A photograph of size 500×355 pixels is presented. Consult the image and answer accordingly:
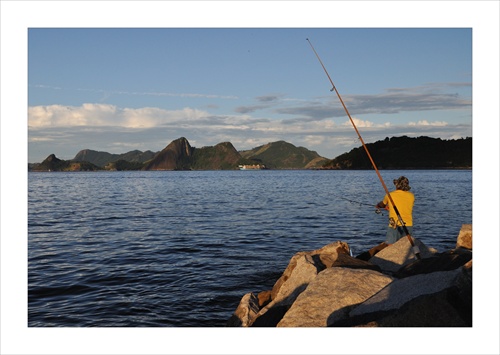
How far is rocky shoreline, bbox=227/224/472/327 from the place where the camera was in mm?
5484

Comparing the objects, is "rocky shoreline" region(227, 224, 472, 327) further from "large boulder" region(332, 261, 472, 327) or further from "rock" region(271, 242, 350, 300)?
"rock" region(271, 242, 350, 300)

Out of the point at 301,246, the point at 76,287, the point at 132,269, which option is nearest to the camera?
the point at 76,287

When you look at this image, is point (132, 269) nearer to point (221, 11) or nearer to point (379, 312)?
point (221, 11)

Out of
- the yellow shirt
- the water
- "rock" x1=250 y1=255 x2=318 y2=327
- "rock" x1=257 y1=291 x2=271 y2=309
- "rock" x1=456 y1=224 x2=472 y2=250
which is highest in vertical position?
the yellow shirt

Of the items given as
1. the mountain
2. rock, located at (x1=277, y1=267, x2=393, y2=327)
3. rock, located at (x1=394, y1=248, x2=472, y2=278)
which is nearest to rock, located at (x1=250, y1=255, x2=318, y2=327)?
rock, located at (x1=277, y1=267, x2=393, y2=327)

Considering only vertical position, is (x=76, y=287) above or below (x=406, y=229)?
below

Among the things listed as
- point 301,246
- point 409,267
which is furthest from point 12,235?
point 301,246

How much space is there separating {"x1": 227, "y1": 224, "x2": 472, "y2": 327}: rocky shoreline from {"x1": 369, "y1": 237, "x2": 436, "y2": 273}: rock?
0.14 feet

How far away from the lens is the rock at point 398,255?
376 inches

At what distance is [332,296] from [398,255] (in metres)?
3.40

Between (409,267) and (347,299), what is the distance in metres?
2.17

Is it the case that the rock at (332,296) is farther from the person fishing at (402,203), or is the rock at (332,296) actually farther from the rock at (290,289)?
the person fishing at (402,203)

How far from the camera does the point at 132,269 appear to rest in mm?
14219

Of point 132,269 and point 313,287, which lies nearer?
point 313,287
